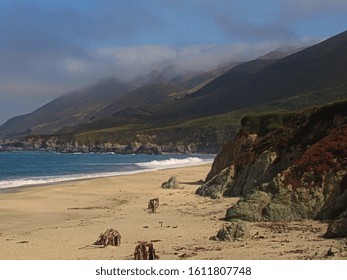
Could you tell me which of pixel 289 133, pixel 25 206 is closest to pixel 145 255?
pixel 289 133

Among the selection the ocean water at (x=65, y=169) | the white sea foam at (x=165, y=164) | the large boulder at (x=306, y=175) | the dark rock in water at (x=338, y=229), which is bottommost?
the white sea foam at (x=165, y=164)

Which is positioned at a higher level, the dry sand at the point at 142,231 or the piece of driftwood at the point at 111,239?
the piece of driftwood at the point at 111,239

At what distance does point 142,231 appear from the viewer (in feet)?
66.3

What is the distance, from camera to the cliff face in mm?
20609

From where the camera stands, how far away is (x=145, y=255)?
46.0 ft

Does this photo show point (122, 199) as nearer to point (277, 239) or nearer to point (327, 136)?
point (327, 136)

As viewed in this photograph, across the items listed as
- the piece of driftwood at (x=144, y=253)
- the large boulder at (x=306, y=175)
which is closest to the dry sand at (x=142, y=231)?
the piece of driftwood at (x=144, y=253)

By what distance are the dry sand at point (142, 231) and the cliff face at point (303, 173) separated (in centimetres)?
112

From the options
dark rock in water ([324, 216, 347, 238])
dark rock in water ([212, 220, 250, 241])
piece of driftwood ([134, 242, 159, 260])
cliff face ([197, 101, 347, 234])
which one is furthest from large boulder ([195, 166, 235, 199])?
piece of driftwood ([134, 242, 159, 260])

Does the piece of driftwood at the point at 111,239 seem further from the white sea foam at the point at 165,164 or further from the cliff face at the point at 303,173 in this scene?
the white sea foam at the point at 165,164

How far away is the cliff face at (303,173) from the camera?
67.6ft

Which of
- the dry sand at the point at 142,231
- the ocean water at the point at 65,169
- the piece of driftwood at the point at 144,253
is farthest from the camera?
the ocean water at the point at 65,169

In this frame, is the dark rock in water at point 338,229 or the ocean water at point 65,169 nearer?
the dark rock in water at point 338,229

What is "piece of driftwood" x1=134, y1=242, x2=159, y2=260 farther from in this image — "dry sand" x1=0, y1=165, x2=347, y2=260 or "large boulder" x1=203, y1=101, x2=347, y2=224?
"large boulder" x1=203, y1=101, x2=347, y2=224
